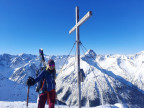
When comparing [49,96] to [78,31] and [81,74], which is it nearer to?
[81,74]

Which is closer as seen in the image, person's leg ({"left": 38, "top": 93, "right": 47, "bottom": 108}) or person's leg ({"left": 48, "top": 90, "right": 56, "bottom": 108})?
person's leg ({"left": 38, "top": 93, "right": 47, "bottom": 108})

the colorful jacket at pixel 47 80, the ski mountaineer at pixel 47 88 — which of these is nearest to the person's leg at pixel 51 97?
the ski mountaineer at pixel 47 88

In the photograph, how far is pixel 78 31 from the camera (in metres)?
8.89

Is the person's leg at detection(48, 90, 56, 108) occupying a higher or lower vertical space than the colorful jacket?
lower

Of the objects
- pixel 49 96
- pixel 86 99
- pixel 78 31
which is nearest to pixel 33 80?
pixel 49 96

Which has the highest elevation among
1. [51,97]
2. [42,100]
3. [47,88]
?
[47,88]

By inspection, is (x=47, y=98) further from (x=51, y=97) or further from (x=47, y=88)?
(x=47, y=88)

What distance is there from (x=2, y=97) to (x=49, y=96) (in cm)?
8563

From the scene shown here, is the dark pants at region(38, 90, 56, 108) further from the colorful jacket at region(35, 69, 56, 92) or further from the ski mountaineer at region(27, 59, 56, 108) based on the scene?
the colorful jacket at region(35, 69, 56, 92)

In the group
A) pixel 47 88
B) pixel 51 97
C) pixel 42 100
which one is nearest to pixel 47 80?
pixel 47 88

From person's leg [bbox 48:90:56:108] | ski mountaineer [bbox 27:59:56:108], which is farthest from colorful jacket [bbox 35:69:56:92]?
person's leg [bbox 48:90:56:108]

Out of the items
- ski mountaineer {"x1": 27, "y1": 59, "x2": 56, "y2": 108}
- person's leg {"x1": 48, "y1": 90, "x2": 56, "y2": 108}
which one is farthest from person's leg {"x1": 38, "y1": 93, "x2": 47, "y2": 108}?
person's leg {"x1": 48, "y1": 90, "x2": 56, "y2": 108}

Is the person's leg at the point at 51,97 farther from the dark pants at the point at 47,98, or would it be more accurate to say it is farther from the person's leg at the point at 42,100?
the person's leg at the point at 42,100

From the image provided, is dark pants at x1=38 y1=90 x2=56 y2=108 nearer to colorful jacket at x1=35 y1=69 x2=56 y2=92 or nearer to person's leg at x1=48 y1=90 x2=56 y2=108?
person's leg at x1=48 y1=90 x2=56 y2=108
